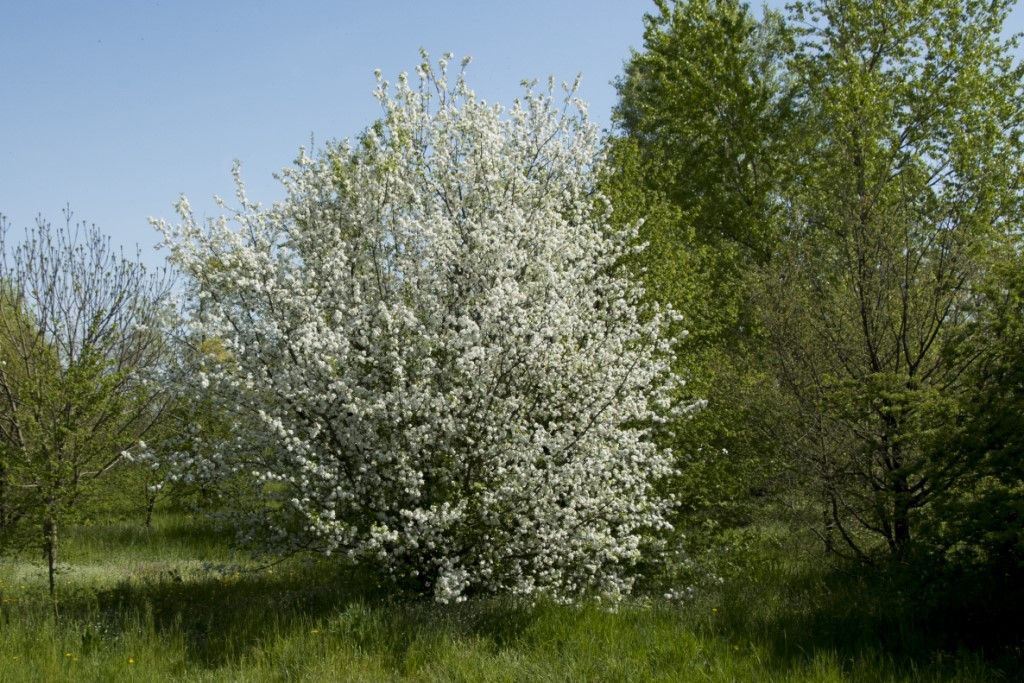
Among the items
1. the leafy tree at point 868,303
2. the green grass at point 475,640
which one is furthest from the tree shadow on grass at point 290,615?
the leafy tree at point 868,303

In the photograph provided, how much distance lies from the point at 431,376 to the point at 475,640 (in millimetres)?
3042

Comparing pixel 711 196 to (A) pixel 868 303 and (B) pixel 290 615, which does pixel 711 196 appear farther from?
(B) pixel 290 615

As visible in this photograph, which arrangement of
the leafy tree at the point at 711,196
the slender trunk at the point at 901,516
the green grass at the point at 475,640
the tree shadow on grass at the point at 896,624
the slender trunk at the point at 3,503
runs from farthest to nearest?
the slender trunk at the point at 3,503 → the leafy tree at the point at 711,196 → the slender trunk at the point at 901,516 → the tree shadow on grass at the point at 896,624 → the green grass at the point at 475,640

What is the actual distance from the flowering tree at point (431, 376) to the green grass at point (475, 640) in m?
0.66

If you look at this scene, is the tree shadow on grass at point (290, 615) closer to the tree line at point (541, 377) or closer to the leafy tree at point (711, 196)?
the tree line at point (541, 377)

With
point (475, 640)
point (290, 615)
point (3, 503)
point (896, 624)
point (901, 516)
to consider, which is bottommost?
point (896, 624)

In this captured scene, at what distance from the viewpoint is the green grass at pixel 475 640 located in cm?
840

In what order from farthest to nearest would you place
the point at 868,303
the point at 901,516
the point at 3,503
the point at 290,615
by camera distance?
the point at 3,503 → the point at 868,303 → the point at 901,516 → the point at 290,615

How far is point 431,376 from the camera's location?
1053cm

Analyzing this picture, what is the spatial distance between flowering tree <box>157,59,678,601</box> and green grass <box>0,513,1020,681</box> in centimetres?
66

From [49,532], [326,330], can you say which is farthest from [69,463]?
[326,330]

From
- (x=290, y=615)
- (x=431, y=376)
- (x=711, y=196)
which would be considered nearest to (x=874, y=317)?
(x=431, y=376)

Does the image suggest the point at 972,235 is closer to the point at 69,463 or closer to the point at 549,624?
the point at 549,624

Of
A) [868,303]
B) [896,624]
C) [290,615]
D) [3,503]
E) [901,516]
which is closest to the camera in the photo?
[896,624]
